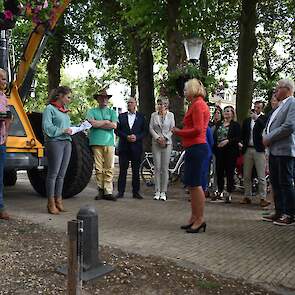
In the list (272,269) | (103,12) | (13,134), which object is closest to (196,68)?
(13,134)

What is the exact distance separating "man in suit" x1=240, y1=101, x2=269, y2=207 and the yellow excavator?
282 cm

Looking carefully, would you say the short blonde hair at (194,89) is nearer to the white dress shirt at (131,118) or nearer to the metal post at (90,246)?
the metal post at (90,246)

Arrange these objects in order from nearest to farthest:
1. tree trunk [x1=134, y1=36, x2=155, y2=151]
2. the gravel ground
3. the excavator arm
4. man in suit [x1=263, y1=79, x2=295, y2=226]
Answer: the gravel ground, man in suit [x1=263, y1=79, x2=295, y2=226], the excavator arm, tree trunk [x1=134, y1=36, x2=155, y2=151]

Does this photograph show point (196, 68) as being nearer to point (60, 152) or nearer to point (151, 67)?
point (60, 152)

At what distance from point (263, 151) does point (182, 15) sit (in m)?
4.97

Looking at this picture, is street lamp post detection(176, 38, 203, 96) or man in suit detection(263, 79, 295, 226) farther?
street lamp post detection(176, 38, 203, 96)

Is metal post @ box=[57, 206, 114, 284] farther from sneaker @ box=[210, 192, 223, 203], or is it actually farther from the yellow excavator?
sneaker @ box=[210, 192, 223, 203]

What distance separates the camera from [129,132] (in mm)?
8633

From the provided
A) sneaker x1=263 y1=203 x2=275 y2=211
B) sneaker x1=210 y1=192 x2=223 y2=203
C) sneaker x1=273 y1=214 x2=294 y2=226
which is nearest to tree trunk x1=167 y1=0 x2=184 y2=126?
sneaker x1=210 y1=192 x2=223 y2=203

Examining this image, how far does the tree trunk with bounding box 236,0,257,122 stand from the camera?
14.9m

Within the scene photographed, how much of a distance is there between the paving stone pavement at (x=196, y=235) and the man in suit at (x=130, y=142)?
45 cm

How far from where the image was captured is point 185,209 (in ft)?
25.3

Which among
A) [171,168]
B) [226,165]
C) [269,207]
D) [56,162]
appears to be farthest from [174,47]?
[56,162]

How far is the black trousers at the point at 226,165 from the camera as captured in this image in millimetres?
8562
